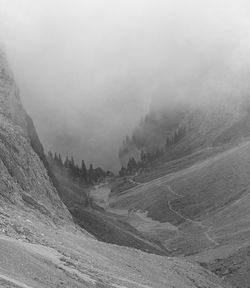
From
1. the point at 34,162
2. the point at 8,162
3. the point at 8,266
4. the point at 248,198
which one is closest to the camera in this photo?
the point at 8,266

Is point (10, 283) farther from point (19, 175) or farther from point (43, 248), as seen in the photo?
point (19, 175)

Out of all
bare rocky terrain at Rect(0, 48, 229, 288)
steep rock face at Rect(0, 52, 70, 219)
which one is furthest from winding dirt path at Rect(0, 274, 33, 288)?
steep rock face at Rect(0, 52, 70, 219)

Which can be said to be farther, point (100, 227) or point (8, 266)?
point (100, 227)

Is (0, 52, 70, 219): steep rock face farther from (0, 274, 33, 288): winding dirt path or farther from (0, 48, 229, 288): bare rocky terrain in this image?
(0, 274, 33, 288): winding dirt path

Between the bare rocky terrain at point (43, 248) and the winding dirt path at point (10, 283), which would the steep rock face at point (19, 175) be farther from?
the winding dirt path at point (10, 283)

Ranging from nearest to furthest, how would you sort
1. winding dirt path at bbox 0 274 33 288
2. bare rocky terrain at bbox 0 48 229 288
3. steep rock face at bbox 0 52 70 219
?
winding dirt path at bbox 0 274 33 288, bare rocky terrain at bbox 0 48 229 288, steep rock face at bbox 0 52 70 219

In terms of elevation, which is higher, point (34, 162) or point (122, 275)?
point (34, 162)

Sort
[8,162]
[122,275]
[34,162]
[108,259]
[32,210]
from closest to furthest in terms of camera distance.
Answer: [122,275], [108,259], [32,210], [8,162], [34,162]

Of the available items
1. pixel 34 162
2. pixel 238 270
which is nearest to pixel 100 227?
pixel 238 270

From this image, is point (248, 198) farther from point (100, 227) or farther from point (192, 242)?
point (100, 227)

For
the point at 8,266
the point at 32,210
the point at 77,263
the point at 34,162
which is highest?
the point at 34,162

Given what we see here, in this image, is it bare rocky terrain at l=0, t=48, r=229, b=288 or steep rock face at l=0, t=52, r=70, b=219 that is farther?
steep rock face at l=0, t=52, r=70, b=219

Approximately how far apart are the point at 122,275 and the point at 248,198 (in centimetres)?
13823

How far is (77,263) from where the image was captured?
45062 millimetres
